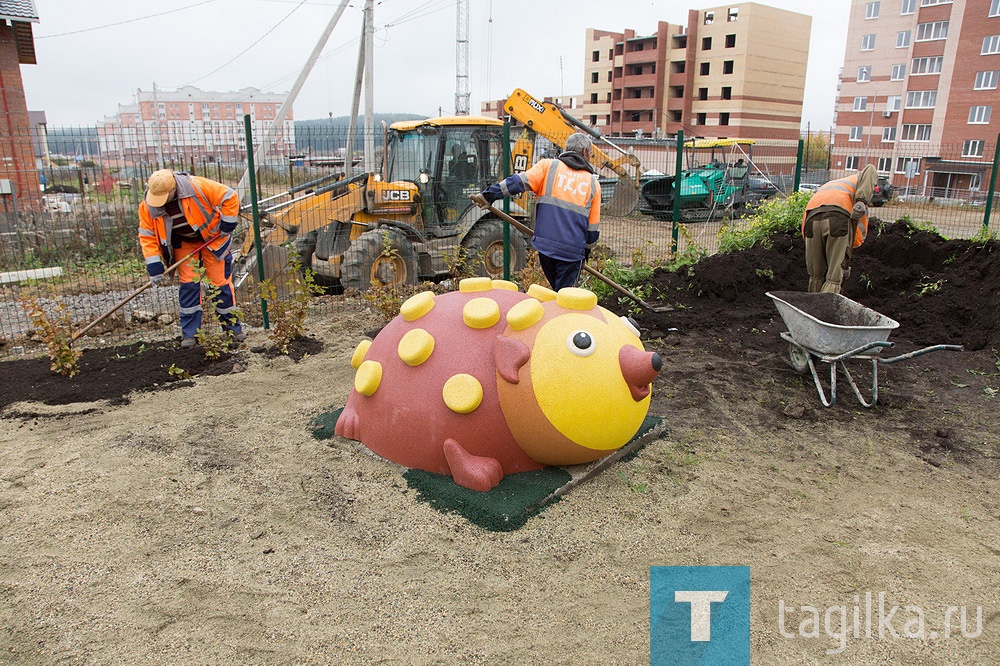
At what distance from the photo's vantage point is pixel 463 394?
369cm

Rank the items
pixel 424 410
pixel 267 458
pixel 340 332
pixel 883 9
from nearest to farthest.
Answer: pixel 424 410 → pixel 267 458 → pixel 340 332 → pixel 883 9

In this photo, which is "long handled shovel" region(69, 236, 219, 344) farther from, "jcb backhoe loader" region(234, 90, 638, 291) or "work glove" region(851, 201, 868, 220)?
"work glove" region(851, 201, 868, 220)

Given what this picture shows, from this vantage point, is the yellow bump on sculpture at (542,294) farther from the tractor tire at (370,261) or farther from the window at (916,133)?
the window at (916,133)

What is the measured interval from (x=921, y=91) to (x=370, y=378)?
46.8m

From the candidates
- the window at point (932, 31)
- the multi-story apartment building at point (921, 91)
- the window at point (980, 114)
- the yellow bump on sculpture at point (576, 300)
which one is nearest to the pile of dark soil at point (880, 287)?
the yellow bump on sculpture at point (576, 300)

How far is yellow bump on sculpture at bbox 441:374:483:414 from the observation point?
12.0 ft

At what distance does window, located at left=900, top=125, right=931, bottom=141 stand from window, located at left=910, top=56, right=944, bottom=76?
126 inches

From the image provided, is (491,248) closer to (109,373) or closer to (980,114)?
(109,373)

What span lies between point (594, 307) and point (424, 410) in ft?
4.12

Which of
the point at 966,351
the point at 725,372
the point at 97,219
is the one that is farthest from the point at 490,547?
the point at 97,219

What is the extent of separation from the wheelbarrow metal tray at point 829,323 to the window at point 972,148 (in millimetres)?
33922

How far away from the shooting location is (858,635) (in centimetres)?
278

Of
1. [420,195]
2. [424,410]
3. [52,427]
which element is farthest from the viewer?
[420,195]

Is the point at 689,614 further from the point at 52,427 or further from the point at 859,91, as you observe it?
the point at 859,91
